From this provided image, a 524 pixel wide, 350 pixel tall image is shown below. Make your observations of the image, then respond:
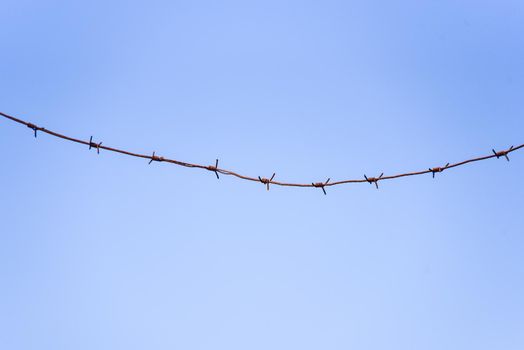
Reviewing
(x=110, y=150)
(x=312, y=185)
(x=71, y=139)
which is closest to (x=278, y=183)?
(x=312, y=185)

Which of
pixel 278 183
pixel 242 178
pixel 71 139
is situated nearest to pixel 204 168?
pixel 242 178

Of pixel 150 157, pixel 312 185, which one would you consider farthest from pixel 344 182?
pixel 150 157

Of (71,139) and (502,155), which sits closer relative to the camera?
(71,139)

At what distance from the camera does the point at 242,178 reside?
501 cm

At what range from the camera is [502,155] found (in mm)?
5371

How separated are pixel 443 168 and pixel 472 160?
0.26 metres

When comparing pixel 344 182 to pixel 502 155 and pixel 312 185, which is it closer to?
pixel 312 185

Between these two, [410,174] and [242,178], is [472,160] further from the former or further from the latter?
[242,178]

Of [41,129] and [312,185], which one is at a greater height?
[41,129]

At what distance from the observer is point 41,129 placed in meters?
4.86

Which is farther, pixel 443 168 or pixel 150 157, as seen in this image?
pixel 443 168

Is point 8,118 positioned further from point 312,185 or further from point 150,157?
point 312,185

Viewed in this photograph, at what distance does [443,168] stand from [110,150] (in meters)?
2.89

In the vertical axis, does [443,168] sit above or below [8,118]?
below
